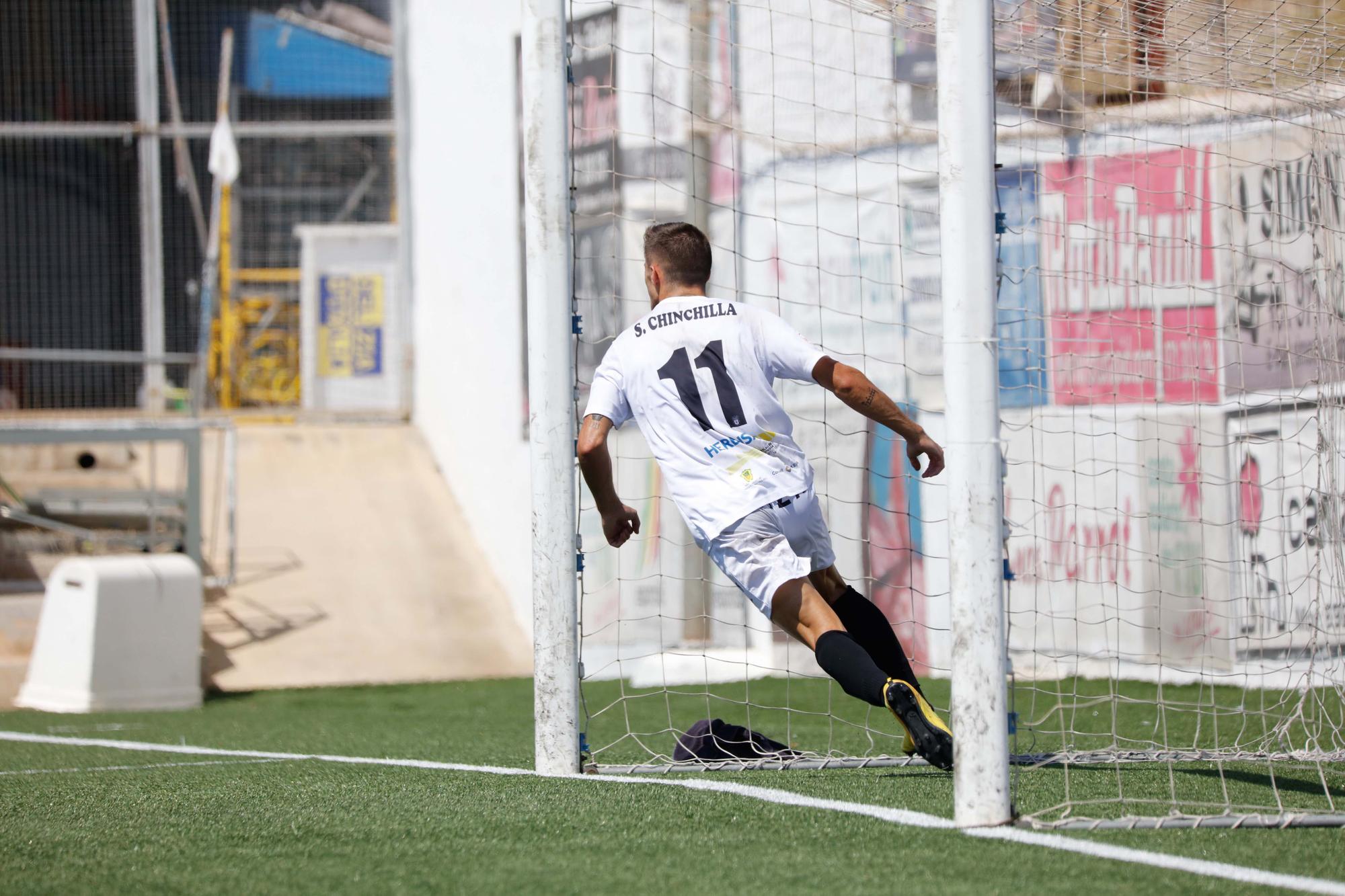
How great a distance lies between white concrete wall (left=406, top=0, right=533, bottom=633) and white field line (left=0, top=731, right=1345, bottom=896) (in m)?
5.80

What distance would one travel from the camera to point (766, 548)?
13.7 feet

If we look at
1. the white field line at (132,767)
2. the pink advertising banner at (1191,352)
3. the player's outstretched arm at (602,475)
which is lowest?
the white field line at (132,767)

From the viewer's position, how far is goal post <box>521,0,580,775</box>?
452 cm

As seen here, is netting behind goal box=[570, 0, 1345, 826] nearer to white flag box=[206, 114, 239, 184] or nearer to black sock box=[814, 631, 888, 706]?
black sock box=[814, 631, 888, 706]

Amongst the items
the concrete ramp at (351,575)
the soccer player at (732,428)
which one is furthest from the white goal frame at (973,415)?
the concrete ramp at (351,575)

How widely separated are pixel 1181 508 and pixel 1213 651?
822 mm

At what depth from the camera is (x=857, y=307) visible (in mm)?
9016

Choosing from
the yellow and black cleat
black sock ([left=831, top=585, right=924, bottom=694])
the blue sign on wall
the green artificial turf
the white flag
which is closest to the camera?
the green artificial turf

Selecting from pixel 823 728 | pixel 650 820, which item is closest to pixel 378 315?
pixel 823 728

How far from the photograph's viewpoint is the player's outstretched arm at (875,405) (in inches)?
160

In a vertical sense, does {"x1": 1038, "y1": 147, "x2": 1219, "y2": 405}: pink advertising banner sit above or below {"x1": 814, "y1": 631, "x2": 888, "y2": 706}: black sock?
above

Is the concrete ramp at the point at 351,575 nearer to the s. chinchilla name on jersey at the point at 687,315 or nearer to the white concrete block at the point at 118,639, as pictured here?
the white concrete block at the point at 118,639

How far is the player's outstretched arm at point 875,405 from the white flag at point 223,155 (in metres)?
12.3

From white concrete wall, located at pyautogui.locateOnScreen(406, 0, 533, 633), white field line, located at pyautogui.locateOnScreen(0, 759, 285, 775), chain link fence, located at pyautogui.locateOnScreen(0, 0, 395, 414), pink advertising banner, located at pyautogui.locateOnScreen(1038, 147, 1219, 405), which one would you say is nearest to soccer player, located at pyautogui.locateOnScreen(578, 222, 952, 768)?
white field line, located at pyautogui.locateOnScreen(0, 759, 285, 775)
